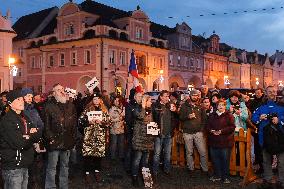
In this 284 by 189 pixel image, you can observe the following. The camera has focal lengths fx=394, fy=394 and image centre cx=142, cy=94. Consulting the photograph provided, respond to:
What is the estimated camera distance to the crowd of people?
553 cm

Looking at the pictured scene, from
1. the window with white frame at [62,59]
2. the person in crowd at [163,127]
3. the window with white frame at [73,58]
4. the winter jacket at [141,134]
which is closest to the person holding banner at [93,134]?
the winter jacket at [141,134]

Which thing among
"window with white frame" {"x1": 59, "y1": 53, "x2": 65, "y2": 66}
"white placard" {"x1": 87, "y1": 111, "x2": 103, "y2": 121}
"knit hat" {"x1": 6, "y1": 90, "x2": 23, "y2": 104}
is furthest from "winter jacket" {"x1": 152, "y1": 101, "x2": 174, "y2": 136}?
"window with white frame" {"x1": 59, "y1": 53, "x2": 65, "y2": 66}

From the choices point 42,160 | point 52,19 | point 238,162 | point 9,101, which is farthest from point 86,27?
point 9,101

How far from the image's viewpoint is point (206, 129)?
953cm

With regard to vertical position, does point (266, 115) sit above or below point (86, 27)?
A: below

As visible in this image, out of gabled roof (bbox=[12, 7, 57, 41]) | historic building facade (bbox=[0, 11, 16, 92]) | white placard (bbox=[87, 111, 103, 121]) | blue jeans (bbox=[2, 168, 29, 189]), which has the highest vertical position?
gabled roof (bbox=[12, 7, 57, 41])

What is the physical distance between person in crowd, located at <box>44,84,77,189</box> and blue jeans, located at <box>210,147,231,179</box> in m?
3.40

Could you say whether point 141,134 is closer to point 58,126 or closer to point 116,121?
point 58,126

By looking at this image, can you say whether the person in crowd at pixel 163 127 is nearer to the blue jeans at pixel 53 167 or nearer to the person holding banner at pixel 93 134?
the person holding banner at pixel 93 134

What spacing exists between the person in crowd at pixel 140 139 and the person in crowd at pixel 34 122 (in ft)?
6.83

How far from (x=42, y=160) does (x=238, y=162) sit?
5612 millimetres

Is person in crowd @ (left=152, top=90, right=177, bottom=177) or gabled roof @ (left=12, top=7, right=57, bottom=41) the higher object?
gabled roof @ (left=12, top=7, right=57, bottom=41)

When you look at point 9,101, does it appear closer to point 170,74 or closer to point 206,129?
point 206,129

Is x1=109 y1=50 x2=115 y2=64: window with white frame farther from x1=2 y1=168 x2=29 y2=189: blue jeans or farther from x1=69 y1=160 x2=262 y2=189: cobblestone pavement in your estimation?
x1=2 y1=168 x2=29 y2=189: blue jeans
